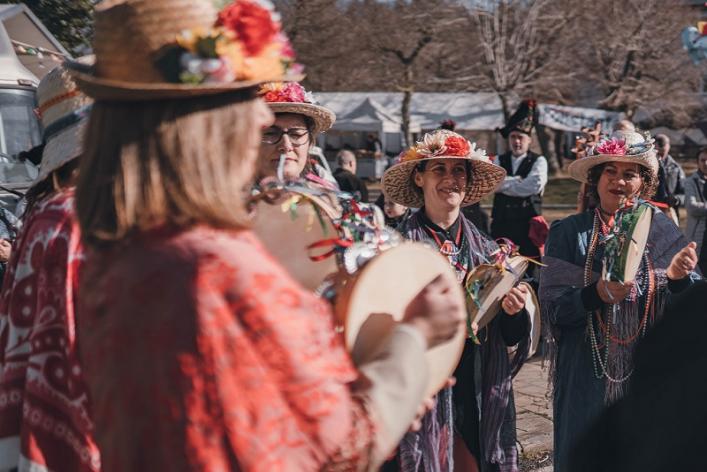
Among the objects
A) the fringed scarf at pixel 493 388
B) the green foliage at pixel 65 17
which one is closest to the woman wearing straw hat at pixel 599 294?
the fringed scarf at pixel 493 388

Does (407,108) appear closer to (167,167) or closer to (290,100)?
(290,100)

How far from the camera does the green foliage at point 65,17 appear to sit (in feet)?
36.5

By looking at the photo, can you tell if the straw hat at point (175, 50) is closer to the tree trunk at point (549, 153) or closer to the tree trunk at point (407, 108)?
the tree trunk at point (407, 108)

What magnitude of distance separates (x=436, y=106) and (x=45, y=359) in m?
28.3

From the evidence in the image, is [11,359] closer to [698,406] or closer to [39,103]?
[39,103]

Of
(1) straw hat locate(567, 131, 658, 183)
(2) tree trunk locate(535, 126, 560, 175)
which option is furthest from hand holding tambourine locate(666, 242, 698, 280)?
(2) tree trunk locate(535, 126, 560, 175)

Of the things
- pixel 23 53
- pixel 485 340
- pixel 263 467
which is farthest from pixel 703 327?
pixel 23 53

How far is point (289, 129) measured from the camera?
137 inches

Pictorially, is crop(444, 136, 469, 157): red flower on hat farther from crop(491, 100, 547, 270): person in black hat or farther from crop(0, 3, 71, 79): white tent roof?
crop(0, 3, 71, 79): white tent roof

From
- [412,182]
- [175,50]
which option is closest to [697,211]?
[412,182]

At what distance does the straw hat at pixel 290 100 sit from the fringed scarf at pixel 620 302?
1462mm

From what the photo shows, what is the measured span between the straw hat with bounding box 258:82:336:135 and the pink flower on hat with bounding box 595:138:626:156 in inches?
59.9

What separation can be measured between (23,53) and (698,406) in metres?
8.73

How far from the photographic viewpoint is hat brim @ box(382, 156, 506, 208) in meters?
4.19
